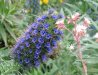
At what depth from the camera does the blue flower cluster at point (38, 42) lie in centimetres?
358

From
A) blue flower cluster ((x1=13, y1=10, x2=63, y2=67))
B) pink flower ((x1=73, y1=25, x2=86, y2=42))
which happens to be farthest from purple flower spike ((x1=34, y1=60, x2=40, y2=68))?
pink flower ((x1=73, y1=25, x2=86, y2=42))

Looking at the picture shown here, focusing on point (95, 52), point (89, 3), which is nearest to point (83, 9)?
point (89, 3)

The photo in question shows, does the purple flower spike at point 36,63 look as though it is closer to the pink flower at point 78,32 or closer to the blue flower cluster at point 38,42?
the blue flower cluster at point 38,42

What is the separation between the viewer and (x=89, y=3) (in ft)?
17.7

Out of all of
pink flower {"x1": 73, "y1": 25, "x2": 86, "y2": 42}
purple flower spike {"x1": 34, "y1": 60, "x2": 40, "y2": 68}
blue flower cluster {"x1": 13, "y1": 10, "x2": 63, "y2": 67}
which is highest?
pink flower {"x1": 73, "y1": 25, "x2": 86, "y2": 42}

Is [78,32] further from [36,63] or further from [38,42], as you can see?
[36,63]

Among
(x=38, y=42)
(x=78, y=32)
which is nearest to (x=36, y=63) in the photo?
(x=38, y=42)

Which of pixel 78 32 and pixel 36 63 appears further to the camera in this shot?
pixel 36 63

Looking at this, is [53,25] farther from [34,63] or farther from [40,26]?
[34,63]

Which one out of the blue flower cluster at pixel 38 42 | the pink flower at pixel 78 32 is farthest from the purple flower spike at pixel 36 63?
the pink flower at pixel 78 32

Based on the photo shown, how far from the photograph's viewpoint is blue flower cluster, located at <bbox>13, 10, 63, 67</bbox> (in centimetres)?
358

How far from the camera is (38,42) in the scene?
11.8 feet

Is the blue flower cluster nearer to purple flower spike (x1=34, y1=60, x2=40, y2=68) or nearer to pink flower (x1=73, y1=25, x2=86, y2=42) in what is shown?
purple flower spike (x1=34, y1=60, x2=40, y2=68)

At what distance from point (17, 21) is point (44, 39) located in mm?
2294
